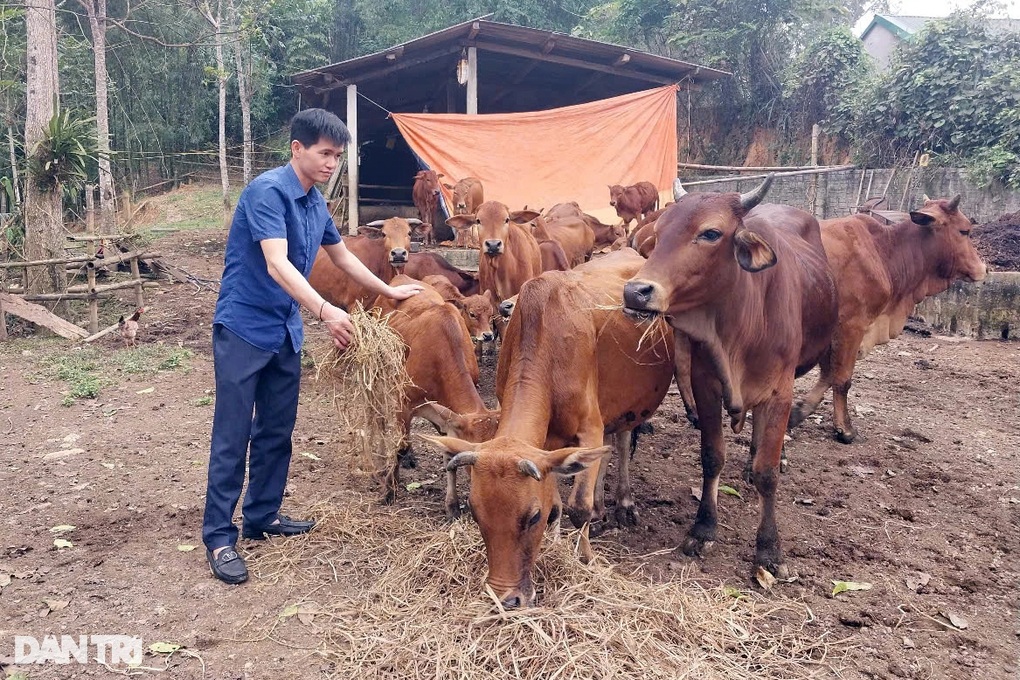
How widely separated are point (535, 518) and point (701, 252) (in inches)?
65.1

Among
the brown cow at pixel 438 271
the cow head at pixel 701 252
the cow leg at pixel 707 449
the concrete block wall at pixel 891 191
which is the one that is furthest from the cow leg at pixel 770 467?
the concrete block wall at pixel 891 191

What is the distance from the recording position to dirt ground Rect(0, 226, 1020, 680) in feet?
12.5

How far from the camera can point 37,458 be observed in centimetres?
626

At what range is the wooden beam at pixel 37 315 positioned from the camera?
35.4 feet

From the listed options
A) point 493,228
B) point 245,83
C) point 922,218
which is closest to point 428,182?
point 493,228

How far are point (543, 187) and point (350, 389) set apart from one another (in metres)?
9.18

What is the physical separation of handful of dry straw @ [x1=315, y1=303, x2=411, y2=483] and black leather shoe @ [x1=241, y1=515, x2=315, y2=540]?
0.56 m

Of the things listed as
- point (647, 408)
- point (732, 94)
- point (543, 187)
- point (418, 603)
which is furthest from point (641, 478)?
point (732, 94)

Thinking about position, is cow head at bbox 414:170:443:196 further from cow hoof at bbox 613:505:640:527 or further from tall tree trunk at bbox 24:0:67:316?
cow hoof at bbox 613:505:640:527

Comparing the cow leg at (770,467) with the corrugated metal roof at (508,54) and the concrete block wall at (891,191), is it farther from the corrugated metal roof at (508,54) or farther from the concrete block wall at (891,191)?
the concrete block wall at (891,191)

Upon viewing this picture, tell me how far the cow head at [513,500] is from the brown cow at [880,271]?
415cm

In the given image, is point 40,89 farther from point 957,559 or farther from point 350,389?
point 957,559

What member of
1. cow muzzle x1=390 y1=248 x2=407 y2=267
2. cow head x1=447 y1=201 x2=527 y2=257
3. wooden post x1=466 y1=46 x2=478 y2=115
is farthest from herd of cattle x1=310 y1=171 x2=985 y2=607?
wooden post x1=466 y1=46 x2=478 y2=115

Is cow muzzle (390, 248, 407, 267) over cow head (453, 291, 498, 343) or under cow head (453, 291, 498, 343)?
over
